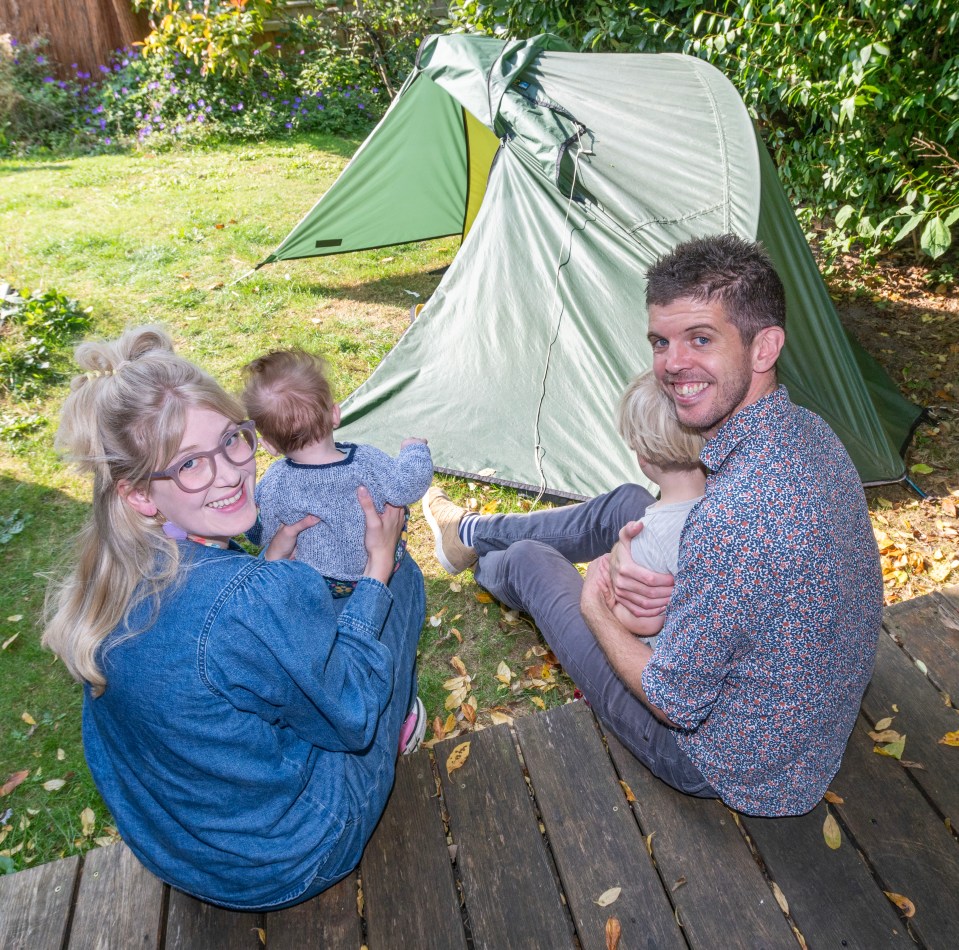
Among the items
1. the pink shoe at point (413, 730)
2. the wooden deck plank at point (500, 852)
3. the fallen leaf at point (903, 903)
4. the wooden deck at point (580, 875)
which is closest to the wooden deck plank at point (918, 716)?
the wooden deck at point (580, 875)

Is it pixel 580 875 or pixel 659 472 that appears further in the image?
pixel 659 472

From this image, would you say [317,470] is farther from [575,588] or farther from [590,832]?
[590,832]

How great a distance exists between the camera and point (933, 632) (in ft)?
8.77

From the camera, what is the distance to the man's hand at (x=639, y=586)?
2.18 m

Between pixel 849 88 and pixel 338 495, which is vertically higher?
pixel 849 88

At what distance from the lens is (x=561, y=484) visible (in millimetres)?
3785

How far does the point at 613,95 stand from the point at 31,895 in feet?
13.3

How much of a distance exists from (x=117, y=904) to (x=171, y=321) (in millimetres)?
4531

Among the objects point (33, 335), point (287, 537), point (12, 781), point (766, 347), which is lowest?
point (12, 781)

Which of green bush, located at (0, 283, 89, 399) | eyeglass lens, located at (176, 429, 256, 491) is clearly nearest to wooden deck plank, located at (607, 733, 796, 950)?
eyeglass lens, located at (176, 429, 256, 491)

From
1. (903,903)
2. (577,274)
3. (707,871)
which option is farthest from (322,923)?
(577,274)

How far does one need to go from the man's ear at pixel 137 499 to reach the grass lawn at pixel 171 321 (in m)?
0.66

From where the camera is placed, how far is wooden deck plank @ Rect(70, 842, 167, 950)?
6.28 ft

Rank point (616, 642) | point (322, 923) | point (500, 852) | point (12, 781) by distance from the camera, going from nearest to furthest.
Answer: point (322, 923)
point (500, 852)
point (616, 642)
point (12, 781)
